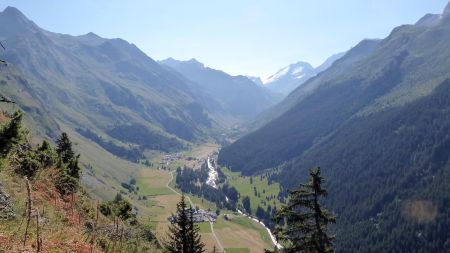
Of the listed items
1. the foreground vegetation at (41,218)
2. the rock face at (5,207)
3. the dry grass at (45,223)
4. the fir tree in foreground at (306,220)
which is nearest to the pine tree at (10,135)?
the foreground vegetation at (41,218)

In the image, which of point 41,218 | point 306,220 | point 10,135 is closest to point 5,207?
point 41,218

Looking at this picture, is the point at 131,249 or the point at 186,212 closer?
the point at 131,249


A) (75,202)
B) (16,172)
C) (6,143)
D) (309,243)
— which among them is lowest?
(309,243)

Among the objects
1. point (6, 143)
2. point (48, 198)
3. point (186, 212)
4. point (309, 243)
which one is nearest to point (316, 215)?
point (309, 243)

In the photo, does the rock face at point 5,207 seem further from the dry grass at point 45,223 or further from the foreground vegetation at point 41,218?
the dry grass at point 45,223

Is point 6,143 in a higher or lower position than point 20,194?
higher

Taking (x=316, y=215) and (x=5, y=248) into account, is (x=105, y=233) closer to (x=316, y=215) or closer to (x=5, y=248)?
(x=5, y=248)

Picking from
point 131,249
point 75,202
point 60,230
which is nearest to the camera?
point 60,230

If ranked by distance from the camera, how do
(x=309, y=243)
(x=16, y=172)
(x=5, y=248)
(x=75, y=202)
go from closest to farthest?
(x=5, y=248)
(x=16, y=172)
(x=75, y=202)
(x=309, y=243)

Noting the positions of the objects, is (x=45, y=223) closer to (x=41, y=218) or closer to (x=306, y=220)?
(x=41, y=218)
